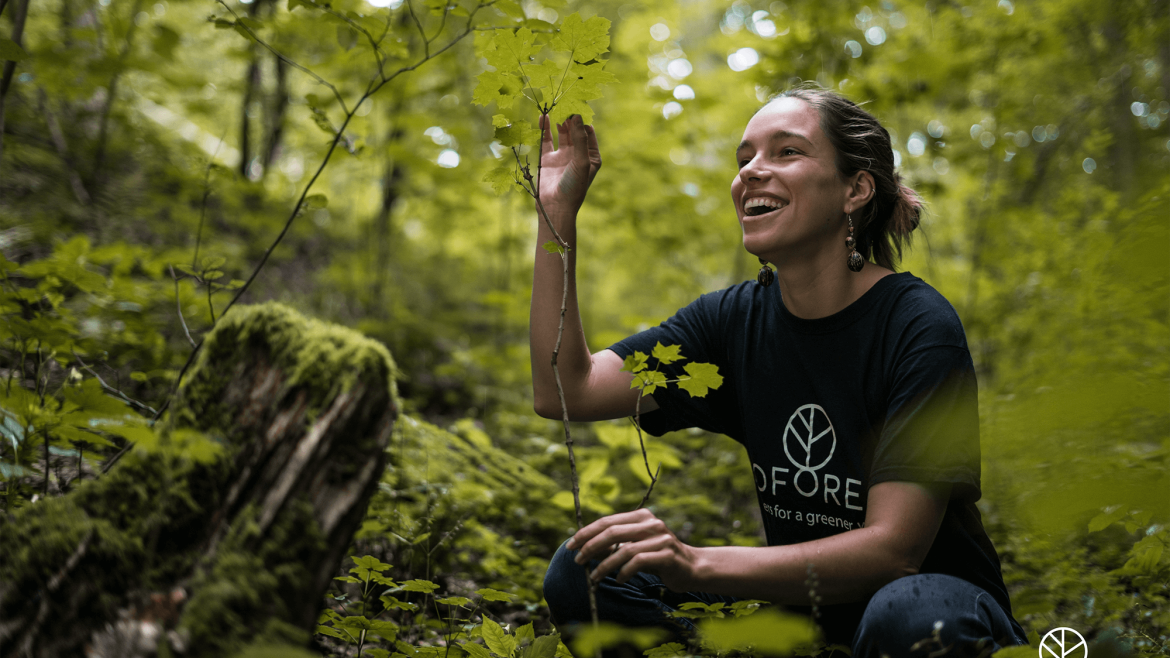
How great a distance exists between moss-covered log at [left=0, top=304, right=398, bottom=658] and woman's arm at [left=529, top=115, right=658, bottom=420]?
631mm

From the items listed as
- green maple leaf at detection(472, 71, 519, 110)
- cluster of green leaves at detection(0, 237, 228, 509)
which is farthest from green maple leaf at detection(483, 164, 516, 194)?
cluster of green leaves at detection(0, 237, 228, 509)

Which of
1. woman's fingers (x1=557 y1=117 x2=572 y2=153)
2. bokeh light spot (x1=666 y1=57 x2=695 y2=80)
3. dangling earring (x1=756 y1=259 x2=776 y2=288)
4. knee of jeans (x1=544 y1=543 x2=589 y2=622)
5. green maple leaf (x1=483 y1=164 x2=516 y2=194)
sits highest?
bokeh light spot (x1=666 y1=57 x2=695 y2=80)

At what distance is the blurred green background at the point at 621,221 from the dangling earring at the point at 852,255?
575 millimetres

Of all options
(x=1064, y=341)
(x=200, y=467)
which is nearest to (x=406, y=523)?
(x=200, y=467)

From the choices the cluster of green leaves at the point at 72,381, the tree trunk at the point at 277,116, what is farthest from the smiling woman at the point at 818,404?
the tree trunk at the point at 277,116

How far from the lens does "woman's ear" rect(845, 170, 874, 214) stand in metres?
1.93

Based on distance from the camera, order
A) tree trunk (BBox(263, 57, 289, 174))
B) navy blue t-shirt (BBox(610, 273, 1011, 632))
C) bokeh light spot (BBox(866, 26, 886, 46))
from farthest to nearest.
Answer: tree trunk (BBox(263, 57, 289, 174)) < bokeh light spot (BBox(866, 26, 886, 46)) < navy blue t-shirt (BBox(610, 273, 1011, 632))

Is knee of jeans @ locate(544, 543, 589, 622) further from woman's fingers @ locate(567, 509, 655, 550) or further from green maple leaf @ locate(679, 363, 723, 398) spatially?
green maple leaf @ locate(679, 363, 723, 398)

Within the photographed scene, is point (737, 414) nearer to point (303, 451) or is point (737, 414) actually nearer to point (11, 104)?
point (303, 451)

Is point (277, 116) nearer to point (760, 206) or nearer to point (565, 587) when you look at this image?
point (760, 206)

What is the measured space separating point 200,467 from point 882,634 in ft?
4.94

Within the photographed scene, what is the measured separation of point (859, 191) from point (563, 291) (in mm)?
1016

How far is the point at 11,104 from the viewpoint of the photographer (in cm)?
503
